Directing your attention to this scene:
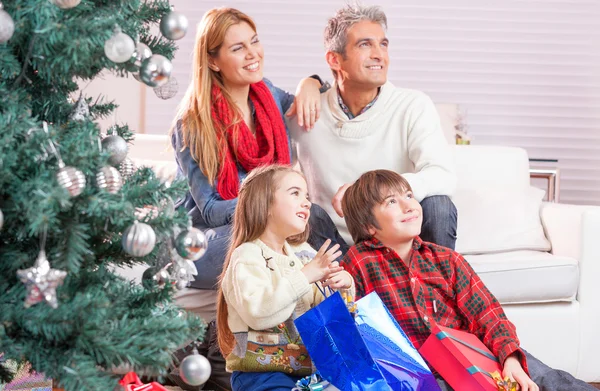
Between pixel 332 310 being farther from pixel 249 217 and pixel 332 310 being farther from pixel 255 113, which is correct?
pixel 255 113

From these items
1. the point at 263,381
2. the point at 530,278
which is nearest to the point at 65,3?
the point at 263,381

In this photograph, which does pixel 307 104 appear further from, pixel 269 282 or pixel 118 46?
pixel 118 46

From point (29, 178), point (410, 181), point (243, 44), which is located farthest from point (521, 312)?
point (29, 178)

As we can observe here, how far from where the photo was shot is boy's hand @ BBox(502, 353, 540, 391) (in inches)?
68.7

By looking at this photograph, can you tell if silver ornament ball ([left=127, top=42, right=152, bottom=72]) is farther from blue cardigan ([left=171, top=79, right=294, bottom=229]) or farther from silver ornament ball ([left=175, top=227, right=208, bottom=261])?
blue cardigan ([left=171, top=79, right=294, bottom=229])

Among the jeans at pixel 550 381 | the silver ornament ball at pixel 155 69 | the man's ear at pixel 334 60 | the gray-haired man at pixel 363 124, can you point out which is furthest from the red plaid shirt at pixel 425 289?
the silver ornament ball at pixel 155 69

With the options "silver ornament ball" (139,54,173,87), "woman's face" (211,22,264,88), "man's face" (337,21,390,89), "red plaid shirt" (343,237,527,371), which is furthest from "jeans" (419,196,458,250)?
"silver ornament ball" (139,54,173,87)

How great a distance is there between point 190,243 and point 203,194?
1.18 m

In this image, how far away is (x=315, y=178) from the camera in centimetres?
259

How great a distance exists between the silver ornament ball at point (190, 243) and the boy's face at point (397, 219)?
0.87 m

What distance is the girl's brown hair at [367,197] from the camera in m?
2.03

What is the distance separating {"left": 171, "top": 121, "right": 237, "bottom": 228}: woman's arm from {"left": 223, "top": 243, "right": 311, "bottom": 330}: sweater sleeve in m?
0.49

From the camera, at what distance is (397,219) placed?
1.99 meters

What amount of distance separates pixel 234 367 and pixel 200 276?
58 cm
